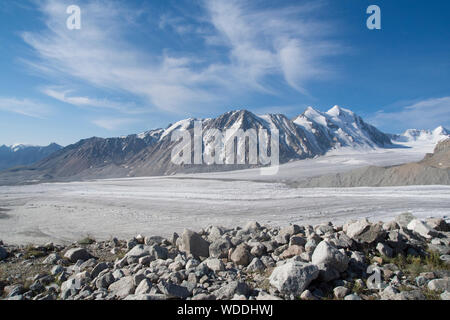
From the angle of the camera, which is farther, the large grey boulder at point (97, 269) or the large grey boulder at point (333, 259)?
the large grey boulder at point (97, 269)

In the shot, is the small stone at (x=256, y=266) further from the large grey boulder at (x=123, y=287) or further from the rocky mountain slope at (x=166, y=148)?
the rocky mountain slope at (x=166, y=148)

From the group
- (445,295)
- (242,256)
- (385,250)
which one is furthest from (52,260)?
(445,295)

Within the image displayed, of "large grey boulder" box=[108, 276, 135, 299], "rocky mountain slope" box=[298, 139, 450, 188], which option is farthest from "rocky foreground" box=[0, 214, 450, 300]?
"rocky mountain slope" box=[298, 139, 450, 188]

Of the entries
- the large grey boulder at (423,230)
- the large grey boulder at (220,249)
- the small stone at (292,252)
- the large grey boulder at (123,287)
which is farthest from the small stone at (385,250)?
the large grey boulder at (123,287)

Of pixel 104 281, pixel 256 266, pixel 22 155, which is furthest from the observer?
pixel 22 155

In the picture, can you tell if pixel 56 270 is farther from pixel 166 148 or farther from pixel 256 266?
pixel 166 148

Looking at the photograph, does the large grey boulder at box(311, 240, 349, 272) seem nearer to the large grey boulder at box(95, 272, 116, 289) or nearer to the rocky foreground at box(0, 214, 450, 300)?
the rocky foreground at box(0, 214, 450, 300)
